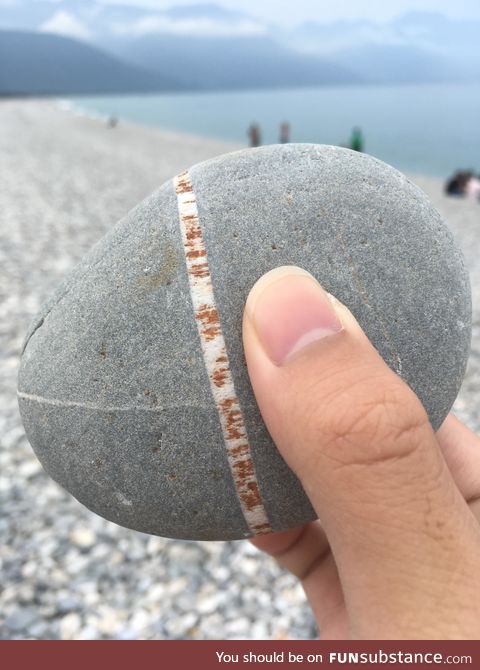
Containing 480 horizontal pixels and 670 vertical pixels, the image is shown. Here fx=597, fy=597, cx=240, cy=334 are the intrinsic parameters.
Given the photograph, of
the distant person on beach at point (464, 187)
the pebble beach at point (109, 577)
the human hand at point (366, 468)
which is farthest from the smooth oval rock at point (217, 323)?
the distant person on beach at point (464, 187)

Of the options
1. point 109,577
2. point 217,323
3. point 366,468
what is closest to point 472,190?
point 109,577

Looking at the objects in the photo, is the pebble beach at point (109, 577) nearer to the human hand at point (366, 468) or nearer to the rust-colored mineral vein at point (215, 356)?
the rust-colored mineral vein at point (215, 356)

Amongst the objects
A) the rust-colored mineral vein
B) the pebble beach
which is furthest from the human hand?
the pebble beach

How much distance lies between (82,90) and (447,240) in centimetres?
19263

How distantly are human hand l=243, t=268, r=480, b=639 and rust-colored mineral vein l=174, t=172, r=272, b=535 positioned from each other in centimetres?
15

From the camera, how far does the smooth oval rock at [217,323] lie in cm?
177

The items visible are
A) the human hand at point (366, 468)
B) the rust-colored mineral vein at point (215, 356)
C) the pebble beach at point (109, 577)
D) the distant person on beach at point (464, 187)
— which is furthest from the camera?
the distant person on beach at point (464, 187)

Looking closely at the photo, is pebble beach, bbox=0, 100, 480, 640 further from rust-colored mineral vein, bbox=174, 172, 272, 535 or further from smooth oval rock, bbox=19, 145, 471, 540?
→ rust-colored mineral vein, bbox=174, 172, 272, 535

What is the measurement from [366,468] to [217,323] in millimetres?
589

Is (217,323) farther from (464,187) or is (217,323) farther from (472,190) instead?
(464,187)

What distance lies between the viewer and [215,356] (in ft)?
5.73

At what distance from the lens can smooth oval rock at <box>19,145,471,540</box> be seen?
177 centimetres

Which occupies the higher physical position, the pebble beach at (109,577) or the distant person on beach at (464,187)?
the pebble beach at (109,577)

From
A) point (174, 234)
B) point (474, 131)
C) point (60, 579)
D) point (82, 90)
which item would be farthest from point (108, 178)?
point (82, 90)
